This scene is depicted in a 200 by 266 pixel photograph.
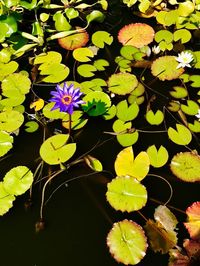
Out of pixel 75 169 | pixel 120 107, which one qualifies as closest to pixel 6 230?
pixel 75 169

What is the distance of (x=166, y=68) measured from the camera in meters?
2.13

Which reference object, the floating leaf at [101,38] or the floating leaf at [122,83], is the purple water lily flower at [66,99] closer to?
the floating leaf at [122,83]

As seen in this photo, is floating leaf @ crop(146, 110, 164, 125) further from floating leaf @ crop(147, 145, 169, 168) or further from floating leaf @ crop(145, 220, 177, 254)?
floating leaf @ crop(145, 220, 177, 254)

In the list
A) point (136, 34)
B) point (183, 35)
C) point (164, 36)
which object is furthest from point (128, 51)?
point (183, 35)

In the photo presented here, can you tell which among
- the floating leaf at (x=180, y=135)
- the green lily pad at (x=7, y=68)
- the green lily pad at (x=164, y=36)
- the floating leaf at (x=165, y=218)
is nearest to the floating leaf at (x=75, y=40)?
the green lily pad at (x=7, y=68)

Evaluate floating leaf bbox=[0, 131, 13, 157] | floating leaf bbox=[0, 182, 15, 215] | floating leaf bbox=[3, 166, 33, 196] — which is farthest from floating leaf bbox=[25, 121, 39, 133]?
floating leaf bbox=[0, 182, 15, 215]

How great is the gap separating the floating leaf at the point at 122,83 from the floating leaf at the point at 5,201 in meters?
0.77

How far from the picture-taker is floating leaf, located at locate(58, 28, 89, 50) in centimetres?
227

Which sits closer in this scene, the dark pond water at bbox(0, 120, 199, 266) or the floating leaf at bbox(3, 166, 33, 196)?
the dark pond water at bbox(0, 120, 199, 266)

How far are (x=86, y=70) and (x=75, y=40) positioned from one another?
10.5 inches

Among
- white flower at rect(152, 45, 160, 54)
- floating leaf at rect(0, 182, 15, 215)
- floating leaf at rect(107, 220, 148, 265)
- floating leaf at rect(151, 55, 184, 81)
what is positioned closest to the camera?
floating leaf at rect(107, 220, 148, 265)

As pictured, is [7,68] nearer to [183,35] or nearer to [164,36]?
[164,36]

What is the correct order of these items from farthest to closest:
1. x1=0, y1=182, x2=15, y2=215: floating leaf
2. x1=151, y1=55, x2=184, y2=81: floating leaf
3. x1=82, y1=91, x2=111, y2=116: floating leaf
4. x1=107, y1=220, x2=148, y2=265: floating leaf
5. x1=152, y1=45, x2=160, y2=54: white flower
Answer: x1=152, y1=45, x2=160, y2=54: white flower
x1=151, y1=55, x2=184, y2=81: floating leaf
x1=82, y1=91, x2=111, y2=116: floating leaf
x1=0, y1=182, x2=15, y2=215: floating leaf
x1=107, y1=220, x2=148, y2=265: floating leaf

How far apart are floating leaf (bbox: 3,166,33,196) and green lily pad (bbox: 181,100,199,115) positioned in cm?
84
